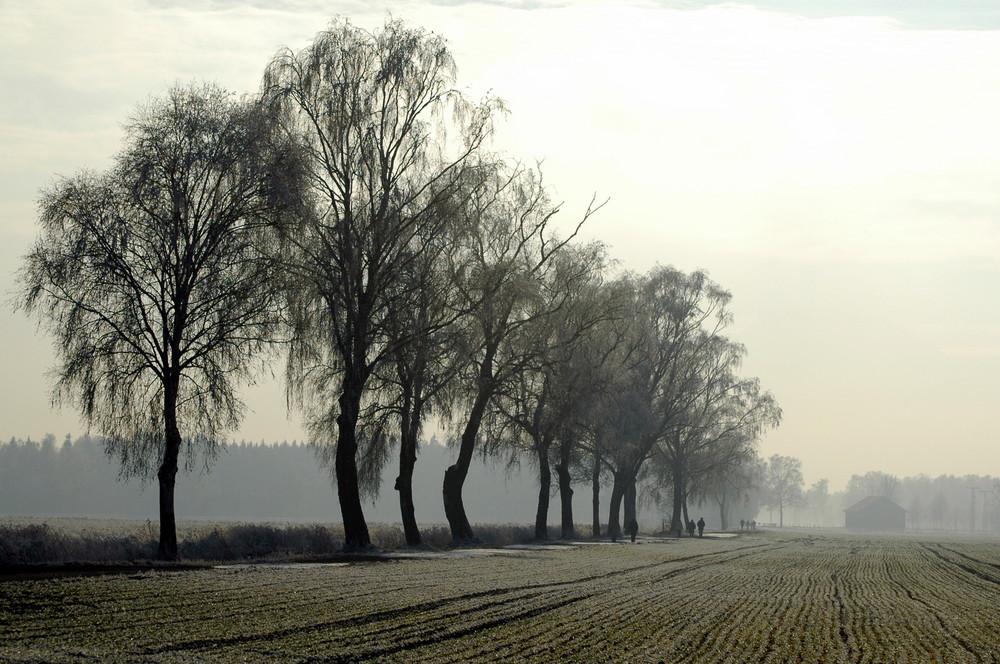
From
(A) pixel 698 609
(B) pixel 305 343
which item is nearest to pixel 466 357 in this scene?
(B) pixel 305 343

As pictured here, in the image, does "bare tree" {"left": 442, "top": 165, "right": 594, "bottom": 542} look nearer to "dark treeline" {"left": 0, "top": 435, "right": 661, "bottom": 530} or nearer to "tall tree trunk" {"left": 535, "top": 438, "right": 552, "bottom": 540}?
"tall tree trunk" {"left": 535, "top": 438, "right": 552, "bottom": 540}

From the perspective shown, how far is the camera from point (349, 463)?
2986 centimetres

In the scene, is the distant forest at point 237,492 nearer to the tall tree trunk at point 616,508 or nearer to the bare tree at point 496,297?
the tall tree trunk at point 616,508

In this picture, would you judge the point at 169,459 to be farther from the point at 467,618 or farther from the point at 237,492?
the point at 237,492

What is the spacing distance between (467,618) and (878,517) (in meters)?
188

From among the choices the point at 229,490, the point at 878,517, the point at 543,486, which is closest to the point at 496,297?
the point at 543,486

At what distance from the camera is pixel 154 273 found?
26844 millimetres

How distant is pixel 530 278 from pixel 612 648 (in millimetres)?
24298

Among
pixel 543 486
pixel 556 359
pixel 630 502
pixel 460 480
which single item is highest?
pixel 556 359

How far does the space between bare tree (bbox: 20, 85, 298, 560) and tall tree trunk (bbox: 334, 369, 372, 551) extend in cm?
301

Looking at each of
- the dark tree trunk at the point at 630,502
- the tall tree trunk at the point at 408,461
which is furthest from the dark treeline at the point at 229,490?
the tall tree trunk at the point at 408,461

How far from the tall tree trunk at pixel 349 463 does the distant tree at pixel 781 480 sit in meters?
158

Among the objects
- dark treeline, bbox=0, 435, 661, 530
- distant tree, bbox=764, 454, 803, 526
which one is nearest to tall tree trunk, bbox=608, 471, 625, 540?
dark treeline, bbox=0, 435, 661, 530

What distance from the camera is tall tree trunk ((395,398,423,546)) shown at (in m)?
35.1
